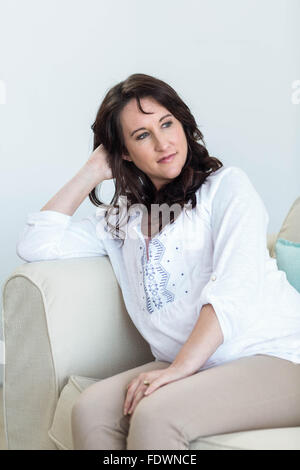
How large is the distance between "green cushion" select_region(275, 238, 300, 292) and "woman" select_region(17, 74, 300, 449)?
5.6 inches

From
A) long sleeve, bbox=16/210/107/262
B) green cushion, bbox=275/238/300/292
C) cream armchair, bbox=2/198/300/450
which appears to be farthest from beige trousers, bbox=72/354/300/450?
long sleeve, bbox=16/210/107/262

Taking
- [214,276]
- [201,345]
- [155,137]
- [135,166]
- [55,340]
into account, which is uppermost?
[155,137]

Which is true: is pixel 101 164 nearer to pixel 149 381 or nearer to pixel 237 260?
pixel 237 260

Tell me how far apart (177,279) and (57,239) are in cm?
41

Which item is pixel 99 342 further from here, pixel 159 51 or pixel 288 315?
pixel 159 51

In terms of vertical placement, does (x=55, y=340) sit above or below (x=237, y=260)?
below

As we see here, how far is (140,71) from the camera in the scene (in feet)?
9.14

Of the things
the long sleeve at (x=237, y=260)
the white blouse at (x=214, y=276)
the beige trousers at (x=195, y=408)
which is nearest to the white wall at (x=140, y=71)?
the white blouse at (x=214, y=276)

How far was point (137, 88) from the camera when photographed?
5.32 ft

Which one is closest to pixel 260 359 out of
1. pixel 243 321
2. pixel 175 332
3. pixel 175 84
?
pixel 243 321

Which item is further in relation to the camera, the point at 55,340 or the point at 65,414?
the point at 55,340

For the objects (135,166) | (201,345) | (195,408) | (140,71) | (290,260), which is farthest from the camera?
(140,71)

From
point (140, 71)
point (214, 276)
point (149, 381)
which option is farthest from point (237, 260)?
point (140, 71)
